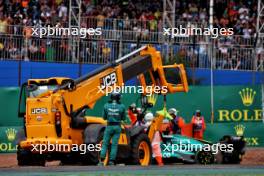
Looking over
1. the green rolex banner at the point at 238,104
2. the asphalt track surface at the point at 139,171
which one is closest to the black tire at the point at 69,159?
the asphalt track surface at the point at 139,171

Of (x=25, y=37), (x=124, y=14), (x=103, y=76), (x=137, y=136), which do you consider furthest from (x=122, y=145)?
(x=124, y=14)

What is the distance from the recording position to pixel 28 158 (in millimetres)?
20203

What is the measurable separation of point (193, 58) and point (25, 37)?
6.07 m

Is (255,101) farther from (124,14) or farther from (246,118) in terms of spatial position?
(124,14)

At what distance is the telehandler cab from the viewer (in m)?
19.8

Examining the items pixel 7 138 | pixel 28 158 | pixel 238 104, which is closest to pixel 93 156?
pixel 28 158

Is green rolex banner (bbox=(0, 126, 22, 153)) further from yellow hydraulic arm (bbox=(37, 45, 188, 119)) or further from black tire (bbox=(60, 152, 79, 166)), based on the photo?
yellow hydraulic arm (bbox=(37, 45, 188, 119))

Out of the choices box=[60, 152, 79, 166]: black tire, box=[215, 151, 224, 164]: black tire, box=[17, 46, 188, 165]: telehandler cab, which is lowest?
box=[215, 151, 224, 164]: black tire

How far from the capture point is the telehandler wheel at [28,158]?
66.1ft

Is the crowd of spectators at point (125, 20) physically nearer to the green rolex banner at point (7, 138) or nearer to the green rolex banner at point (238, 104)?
the green rolex banner at point (238, 104)

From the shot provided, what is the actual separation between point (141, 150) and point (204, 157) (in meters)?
2.51

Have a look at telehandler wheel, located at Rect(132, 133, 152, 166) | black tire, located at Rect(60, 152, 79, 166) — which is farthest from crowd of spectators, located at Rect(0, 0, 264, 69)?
telehandler wheel, located at Rect(132, 133, 152, 166)

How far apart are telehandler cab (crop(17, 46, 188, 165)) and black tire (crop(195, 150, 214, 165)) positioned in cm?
221

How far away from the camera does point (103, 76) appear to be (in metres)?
20.6
